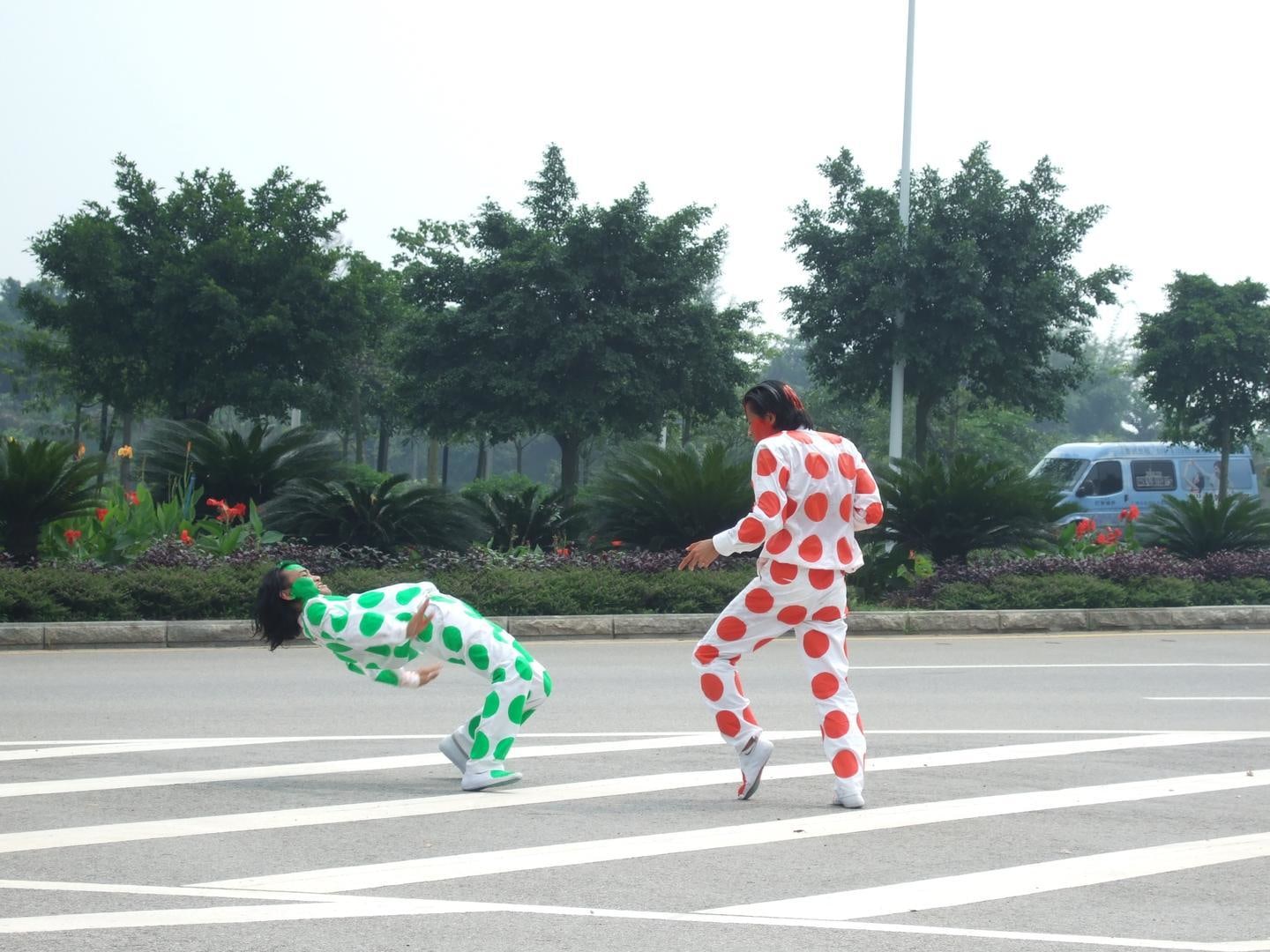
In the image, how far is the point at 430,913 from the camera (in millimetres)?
4613

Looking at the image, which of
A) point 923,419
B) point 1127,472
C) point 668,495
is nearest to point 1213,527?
point 668,495

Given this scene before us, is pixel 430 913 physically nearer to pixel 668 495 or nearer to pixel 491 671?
pixel 491 671

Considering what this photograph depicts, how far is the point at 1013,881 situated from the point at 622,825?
1.55m

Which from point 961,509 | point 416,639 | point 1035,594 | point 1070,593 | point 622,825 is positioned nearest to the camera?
point 622,825

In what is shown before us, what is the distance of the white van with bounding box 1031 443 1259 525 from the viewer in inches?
1254

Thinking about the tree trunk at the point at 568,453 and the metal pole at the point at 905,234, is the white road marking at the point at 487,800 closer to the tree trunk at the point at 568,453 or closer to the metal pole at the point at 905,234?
→ the metal pole at the point at 905,234

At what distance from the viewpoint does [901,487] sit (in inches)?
655

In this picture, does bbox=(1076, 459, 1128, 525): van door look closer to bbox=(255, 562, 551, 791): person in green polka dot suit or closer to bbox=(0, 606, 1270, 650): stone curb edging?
bbox=(0, 606, 1270, 650): stone curb edging

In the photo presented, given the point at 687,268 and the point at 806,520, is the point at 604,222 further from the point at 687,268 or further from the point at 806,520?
the point at 806,520

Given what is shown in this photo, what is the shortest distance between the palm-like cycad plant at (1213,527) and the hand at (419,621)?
46.6 feet

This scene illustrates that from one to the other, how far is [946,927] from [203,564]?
10906 millimetres

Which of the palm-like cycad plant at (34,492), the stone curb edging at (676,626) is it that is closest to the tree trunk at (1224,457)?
the stone curb edging at (676,626)

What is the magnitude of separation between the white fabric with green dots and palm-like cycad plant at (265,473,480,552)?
9.68 metres

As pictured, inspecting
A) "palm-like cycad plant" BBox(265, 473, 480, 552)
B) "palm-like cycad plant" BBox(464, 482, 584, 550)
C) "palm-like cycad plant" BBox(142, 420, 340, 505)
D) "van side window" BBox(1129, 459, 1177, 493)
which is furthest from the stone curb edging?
"van side window" BBox(1129, 459, 1177, 493)
